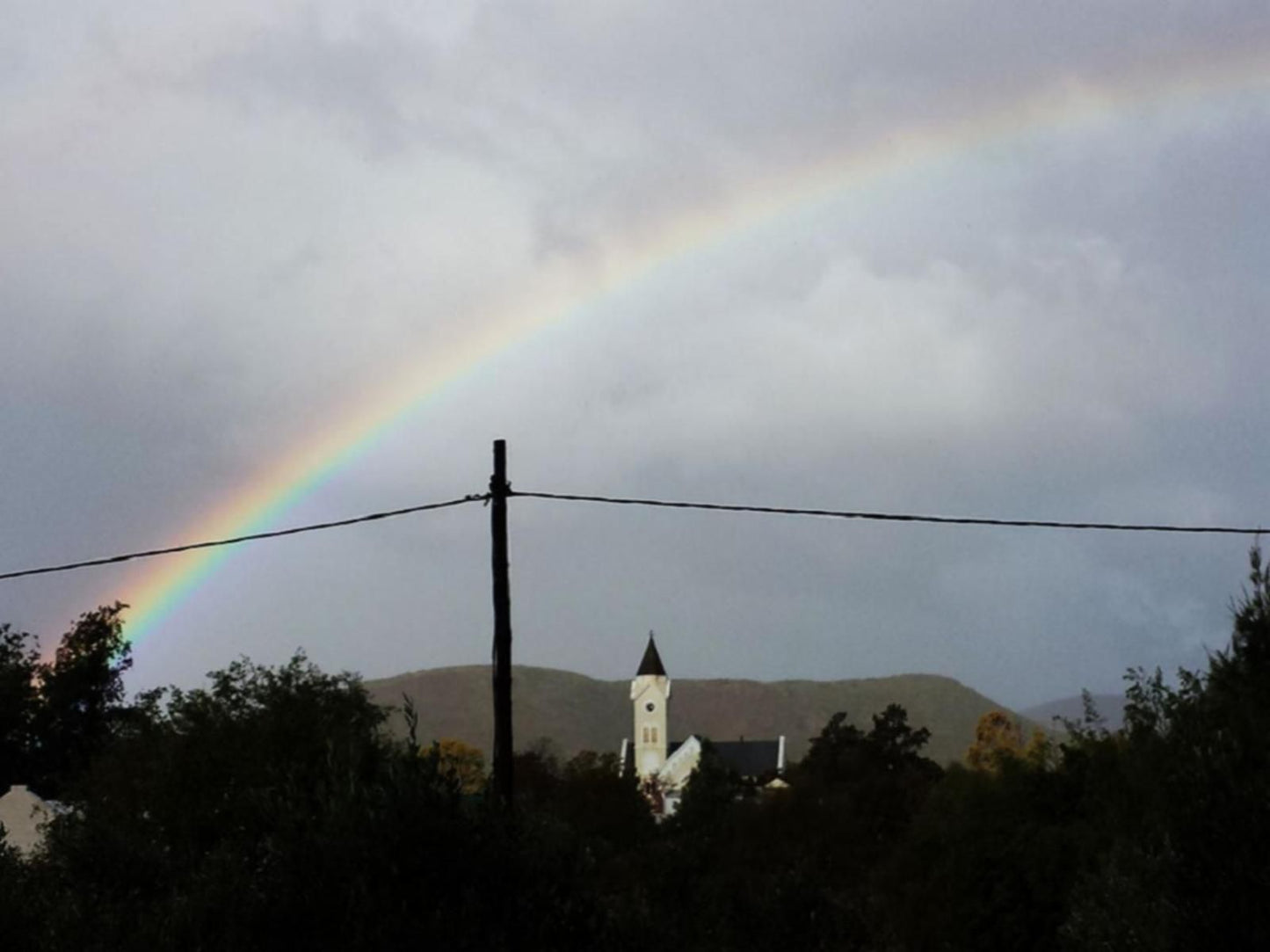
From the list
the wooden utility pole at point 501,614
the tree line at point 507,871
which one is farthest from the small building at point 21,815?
the wooden utility pole at point 501,614

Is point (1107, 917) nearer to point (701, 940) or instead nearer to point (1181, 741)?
point (1181, 741)

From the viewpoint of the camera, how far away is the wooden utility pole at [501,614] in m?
21.9

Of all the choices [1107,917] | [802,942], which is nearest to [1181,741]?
[1107,917]

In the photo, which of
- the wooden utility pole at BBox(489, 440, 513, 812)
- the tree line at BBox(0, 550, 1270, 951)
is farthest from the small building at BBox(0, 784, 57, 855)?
the wooden utility pole at BBox(489, 440, 513, 812)

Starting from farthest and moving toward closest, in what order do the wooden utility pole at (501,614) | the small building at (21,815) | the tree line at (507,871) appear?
the small building at (21,815) → the wooden utility pole at (501,614) → the tree line at (507,871)

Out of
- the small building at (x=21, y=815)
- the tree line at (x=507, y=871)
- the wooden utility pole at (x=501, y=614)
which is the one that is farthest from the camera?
the small building at (x=21, y=815)

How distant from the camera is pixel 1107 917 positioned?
2189 centimetres

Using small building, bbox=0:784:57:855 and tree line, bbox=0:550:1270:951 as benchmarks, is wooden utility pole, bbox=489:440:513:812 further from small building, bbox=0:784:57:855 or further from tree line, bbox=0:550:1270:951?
small building, bbox=0:784:57:855

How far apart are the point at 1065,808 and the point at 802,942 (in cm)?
3011

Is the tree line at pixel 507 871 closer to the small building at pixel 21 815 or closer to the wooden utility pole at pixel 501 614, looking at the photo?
the wooden utility pole at pixel 501 614

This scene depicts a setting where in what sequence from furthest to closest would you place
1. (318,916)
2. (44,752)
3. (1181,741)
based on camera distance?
(44,752) < (1181,741) < (318,916)

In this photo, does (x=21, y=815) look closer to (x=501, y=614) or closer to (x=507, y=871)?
(x=501, y=614)

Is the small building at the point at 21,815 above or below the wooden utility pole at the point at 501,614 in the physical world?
below

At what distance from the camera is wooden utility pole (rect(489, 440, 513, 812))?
71.9 ft
